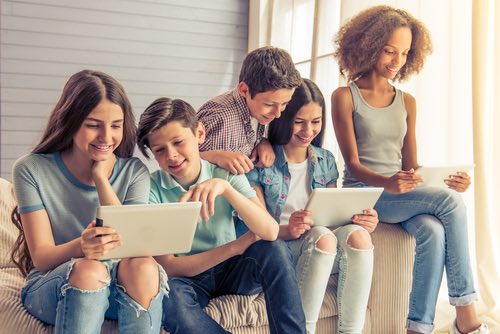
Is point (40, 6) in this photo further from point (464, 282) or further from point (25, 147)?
point (464, 282)

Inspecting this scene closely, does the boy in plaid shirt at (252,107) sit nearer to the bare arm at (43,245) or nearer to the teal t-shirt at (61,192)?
the teal t-shirt at (61,192)

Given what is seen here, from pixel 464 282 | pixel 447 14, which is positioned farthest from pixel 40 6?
pixel 464 282

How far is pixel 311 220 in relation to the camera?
169 centimetres

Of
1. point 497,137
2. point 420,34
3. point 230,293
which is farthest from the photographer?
point 497,137

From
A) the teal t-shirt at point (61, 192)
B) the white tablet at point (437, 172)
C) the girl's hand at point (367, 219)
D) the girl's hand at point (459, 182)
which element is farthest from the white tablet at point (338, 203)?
the teal t-shirt at point (61, 192)

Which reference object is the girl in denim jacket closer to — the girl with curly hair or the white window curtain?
the girl with curly hair

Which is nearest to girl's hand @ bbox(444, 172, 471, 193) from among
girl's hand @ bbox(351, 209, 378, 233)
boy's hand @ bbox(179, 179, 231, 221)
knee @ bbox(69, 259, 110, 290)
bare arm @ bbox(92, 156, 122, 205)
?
girl's hand @ bbox(351, 209, 378, 233)

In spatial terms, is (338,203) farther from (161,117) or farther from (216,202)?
(161,117)

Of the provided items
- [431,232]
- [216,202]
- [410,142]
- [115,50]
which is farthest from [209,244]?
[115,50]

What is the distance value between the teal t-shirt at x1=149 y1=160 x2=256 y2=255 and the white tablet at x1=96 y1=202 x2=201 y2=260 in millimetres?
267

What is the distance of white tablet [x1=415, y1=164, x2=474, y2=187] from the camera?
190 cm

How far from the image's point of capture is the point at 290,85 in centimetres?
190

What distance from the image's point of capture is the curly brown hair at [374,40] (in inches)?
83.0

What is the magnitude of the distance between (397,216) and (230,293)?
2.07 feet
